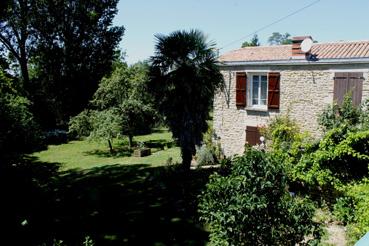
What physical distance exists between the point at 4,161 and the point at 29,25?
24.1m

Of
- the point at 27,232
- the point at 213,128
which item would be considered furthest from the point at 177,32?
the point at 27,232

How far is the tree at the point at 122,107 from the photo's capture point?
19.5 meters

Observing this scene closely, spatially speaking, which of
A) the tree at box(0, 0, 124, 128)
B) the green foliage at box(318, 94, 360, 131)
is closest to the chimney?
the green foliage at box(318, 94, 360, 131)

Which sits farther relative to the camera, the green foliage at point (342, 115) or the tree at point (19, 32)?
the tree at point (19, 32)

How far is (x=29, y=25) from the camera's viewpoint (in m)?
29.7

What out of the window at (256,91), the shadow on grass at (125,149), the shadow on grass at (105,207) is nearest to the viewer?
the shadow on grass at (105,207)

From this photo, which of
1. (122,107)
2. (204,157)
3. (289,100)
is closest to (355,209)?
(289,100)

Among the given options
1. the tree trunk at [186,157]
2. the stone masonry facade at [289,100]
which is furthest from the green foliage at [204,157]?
the tree trunk at [186,157]

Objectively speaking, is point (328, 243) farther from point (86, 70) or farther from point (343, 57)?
point (86, 70)

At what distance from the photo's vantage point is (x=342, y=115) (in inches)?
528

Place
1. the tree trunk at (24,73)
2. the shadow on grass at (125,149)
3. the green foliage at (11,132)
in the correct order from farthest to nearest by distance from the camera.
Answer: the tree trunk at (24,73), the shadow on grass at (125,149), the green foliage at (11,132)

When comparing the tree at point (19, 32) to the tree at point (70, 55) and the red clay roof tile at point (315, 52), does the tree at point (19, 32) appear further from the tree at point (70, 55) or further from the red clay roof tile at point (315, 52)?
the red clay roof tile at point (315, 52)

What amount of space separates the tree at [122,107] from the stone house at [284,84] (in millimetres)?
4427

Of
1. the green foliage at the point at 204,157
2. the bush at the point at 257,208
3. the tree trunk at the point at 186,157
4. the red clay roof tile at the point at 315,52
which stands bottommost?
the green foliage at the point at 204,157
